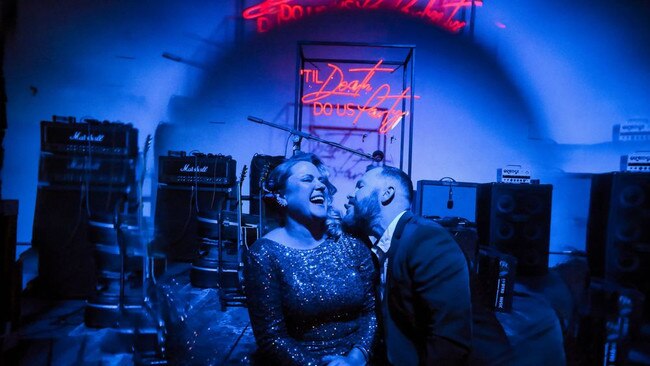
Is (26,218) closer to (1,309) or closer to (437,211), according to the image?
(1,309)

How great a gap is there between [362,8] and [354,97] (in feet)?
4.50

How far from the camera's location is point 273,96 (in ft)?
18.2

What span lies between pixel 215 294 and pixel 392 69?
13.2ft

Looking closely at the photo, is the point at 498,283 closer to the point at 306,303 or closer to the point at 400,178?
the point at 400,178

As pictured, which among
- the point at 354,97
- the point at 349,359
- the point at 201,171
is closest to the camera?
the point at 349,359

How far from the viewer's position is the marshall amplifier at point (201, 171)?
4332 millimetres

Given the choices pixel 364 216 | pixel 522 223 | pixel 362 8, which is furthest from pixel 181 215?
pixel 522 223

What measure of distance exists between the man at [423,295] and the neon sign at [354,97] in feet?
12.9

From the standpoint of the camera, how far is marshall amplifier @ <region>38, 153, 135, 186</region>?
11.6 ft

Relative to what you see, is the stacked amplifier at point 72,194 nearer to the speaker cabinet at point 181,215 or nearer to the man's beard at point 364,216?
the speaker cabinet at point 181,215

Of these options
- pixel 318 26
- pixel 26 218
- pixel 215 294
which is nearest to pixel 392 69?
pixel 318 26

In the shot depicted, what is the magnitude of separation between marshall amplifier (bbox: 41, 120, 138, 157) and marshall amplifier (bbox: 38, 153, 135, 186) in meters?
0.07

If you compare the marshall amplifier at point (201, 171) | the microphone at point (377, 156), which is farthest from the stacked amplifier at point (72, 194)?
the microphone at point (377, 156)

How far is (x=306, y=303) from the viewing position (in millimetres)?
1544
